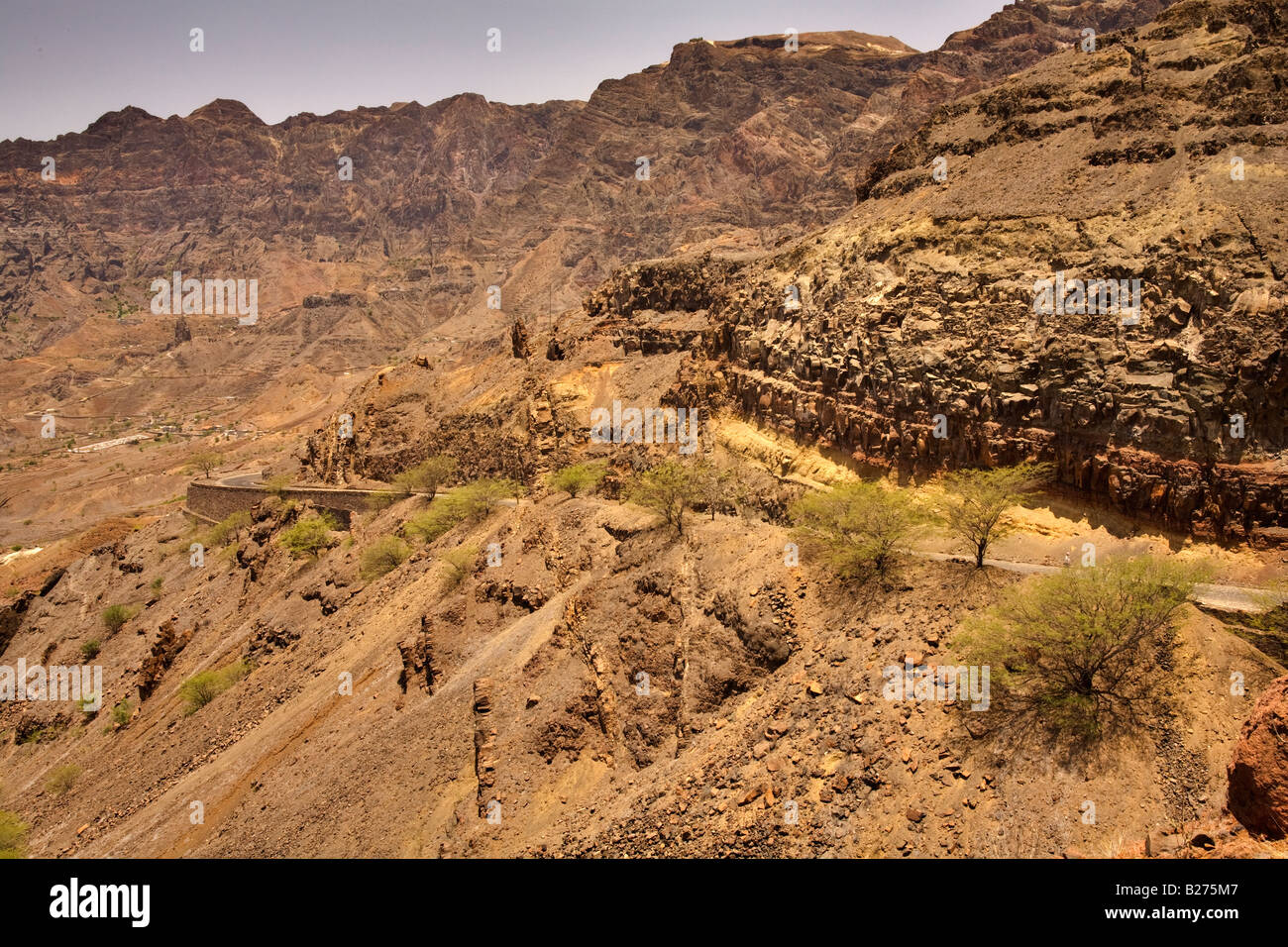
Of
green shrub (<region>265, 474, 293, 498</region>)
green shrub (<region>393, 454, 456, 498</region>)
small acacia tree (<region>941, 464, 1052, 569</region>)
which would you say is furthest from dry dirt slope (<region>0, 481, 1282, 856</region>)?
green shrub (<region>265, 474, 293, 498</region>)

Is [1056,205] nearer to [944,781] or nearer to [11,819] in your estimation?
[944,781]

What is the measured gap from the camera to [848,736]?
16.0 metres

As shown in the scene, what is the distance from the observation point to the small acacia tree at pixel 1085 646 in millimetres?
14758

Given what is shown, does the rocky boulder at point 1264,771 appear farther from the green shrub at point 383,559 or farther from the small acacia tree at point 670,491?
the green shrub at point 383,559

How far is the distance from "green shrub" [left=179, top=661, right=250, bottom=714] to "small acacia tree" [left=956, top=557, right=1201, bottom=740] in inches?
1222

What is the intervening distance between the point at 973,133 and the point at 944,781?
1161 inches

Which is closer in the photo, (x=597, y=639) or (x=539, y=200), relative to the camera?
(x=597, y=639)

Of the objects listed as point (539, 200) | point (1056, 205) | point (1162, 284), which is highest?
point (539, 200)

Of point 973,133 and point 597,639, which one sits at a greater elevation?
point 973,133

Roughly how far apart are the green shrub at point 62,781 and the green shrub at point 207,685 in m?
5.04

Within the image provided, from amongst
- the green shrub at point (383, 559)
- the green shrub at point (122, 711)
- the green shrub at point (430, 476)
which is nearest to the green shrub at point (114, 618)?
the green shrub at point (122, 711)

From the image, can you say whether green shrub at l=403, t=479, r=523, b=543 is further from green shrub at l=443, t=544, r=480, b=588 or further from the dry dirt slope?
green shrub at l=443, t=544, r=480, b=588
